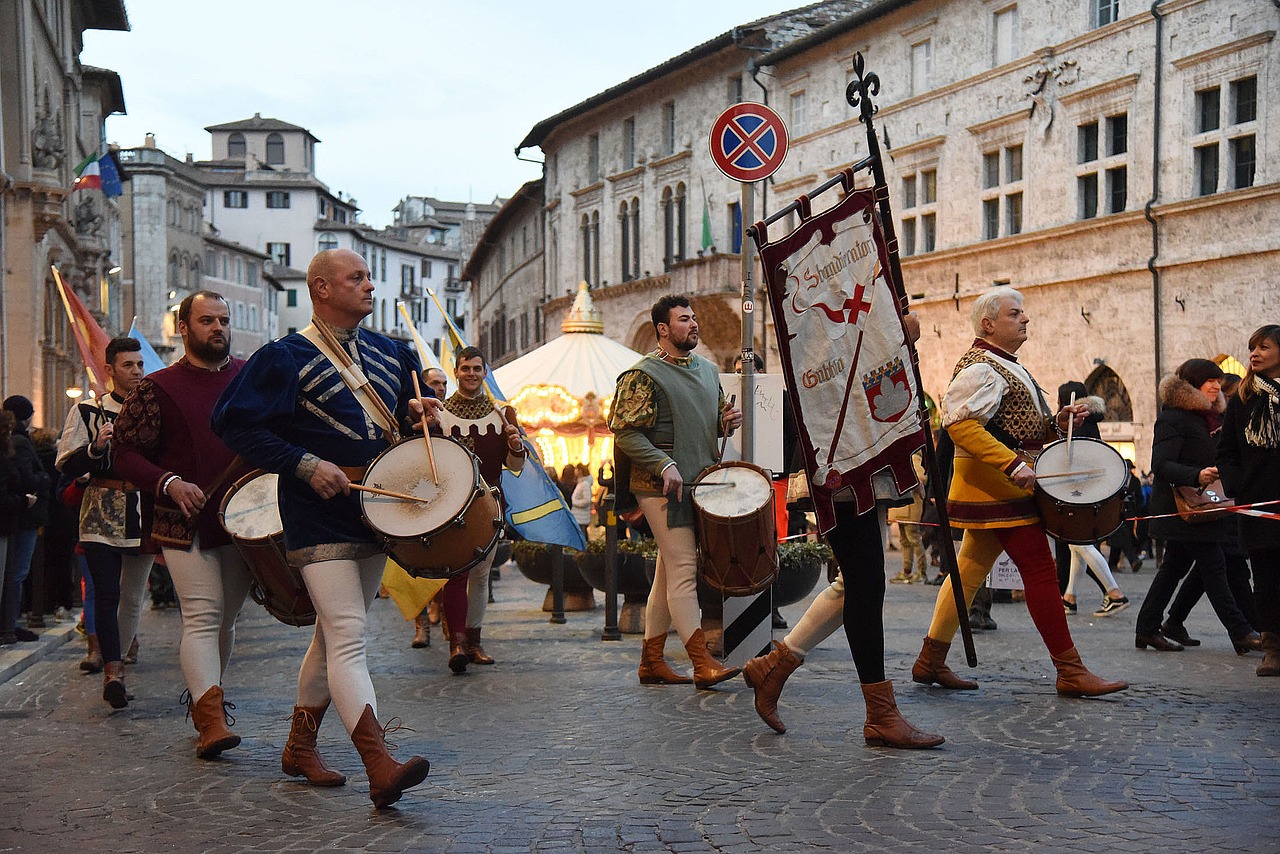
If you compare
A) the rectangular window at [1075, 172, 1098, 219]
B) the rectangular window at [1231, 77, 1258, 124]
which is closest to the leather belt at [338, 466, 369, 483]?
the rectangular window at [1231, 77, 1258, 124]

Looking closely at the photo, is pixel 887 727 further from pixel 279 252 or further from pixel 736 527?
pixel 279 252

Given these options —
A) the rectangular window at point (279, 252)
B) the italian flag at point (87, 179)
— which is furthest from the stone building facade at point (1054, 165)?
the rectangular window at point (279, 252)

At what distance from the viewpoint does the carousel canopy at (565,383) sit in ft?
70.7

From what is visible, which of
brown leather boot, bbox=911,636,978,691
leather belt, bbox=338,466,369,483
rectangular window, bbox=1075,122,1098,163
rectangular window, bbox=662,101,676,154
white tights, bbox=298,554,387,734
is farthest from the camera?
rectangular window, bbox=662,101,676,154

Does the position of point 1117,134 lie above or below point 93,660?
above

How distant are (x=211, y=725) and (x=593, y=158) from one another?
5201 centimetres

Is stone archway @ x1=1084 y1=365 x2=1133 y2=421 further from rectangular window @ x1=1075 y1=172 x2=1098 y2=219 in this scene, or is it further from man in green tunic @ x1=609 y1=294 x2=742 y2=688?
man in green tunic @ x1=609 y1=294 x2=742 y2=688

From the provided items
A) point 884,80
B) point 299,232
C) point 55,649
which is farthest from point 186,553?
point 299,232

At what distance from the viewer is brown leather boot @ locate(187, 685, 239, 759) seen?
23.4 feet

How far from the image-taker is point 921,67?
130 feet

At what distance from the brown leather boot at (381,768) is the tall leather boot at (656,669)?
3541 mm

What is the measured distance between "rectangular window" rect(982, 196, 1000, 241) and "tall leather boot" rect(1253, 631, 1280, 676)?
28221 mm

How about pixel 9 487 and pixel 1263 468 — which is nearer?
pixel 1263 468

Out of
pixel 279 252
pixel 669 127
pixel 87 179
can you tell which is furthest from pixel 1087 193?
pixel 279 252
